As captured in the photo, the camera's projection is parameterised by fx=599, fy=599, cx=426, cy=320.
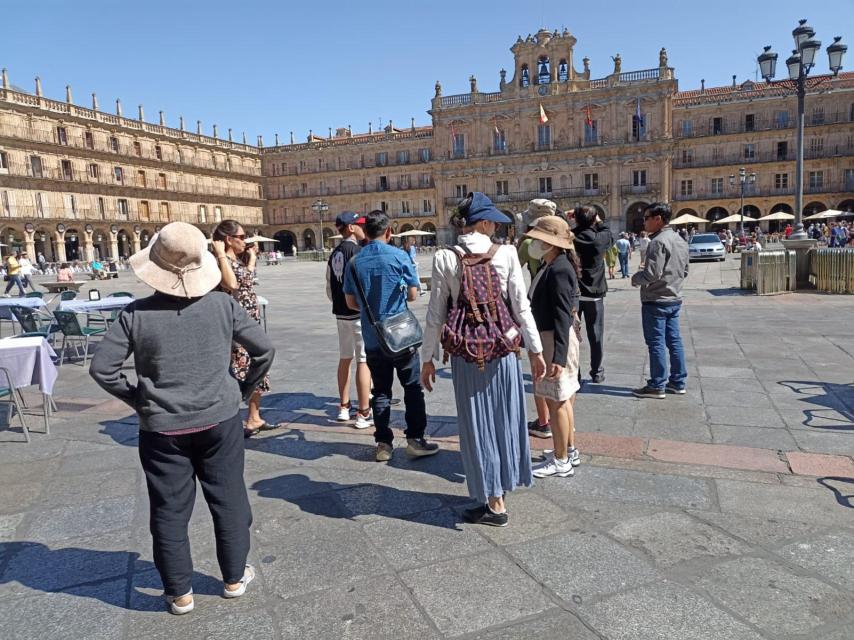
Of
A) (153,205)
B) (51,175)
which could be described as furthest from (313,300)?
(153,205)

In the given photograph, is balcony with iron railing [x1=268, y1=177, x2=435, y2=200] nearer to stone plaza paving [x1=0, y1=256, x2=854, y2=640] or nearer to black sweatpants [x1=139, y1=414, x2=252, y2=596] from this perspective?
stone plaza paving [x1=0, y1=256, x2=854, y2=640]

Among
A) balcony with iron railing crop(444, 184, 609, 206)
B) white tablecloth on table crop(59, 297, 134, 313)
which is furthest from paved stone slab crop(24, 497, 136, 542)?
balcony with iron railing crop(444, 184, 609, 206)

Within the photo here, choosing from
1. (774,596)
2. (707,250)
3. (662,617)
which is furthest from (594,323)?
(707,250)

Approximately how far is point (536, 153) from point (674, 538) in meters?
45.7

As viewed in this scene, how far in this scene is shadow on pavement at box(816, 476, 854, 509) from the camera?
10.1 feet

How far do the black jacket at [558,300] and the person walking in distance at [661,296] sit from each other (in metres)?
1.70

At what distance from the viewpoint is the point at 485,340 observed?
2789 mm

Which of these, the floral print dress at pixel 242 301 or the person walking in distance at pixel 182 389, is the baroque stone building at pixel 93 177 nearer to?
the floral print dress at pixel 242 301

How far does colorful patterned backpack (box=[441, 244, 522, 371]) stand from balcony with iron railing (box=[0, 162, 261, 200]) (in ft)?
140

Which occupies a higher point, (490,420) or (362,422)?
(490,420)

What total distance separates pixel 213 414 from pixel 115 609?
90cm

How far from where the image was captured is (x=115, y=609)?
2.39 m

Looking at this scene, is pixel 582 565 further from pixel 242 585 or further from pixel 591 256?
pixel 591 256

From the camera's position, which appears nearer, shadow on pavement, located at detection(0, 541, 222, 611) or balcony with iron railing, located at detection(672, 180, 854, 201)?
shadow on pavement, located at detection(0, 541, 222, 611)
